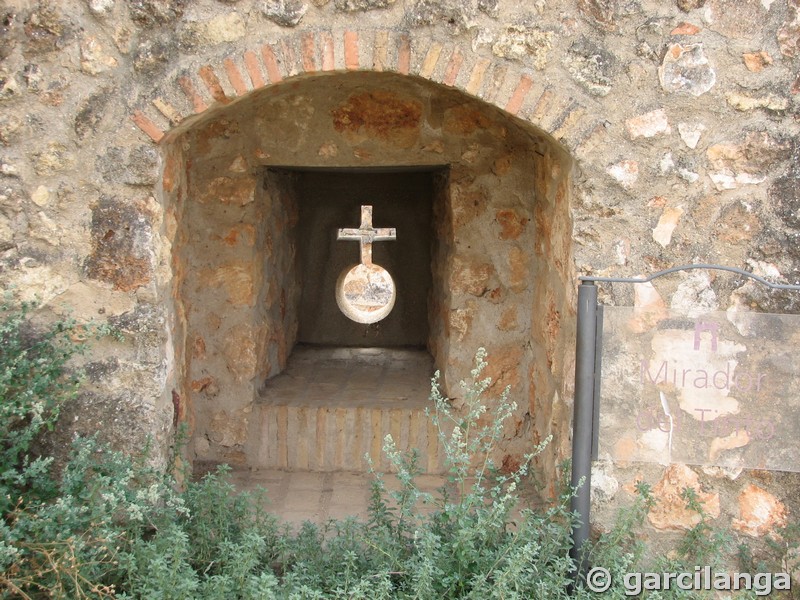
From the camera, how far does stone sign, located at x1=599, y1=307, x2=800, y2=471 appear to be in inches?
→ 87.5

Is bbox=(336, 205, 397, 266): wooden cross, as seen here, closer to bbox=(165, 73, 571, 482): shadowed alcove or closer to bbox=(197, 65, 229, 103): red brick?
bbox=(165, 73, 571, 482): shadowed alcove

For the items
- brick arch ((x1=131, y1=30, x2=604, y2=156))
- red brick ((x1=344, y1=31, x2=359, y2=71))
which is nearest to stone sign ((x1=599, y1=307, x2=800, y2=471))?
brick arch ((x1=131, y1=30, x2=604, y2=156))

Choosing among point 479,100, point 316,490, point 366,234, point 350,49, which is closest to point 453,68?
point 479,100

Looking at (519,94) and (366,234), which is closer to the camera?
(519,94)

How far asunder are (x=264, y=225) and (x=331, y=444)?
1.10 meters

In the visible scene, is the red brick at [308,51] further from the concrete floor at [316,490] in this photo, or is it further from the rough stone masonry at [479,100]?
the concrete floor at [316,490]

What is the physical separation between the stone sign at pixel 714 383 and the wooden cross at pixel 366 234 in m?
2.47

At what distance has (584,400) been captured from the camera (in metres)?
2.25

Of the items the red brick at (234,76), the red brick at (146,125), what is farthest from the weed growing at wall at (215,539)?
the red brick at (234,76)

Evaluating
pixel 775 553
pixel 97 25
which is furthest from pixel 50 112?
pixel 775 553

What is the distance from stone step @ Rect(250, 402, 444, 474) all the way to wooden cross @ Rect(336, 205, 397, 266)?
4.08ft

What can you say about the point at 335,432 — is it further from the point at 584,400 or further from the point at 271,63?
the point at 271,63

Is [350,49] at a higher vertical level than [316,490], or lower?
higher

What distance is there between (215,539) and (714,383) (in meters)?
1.67
